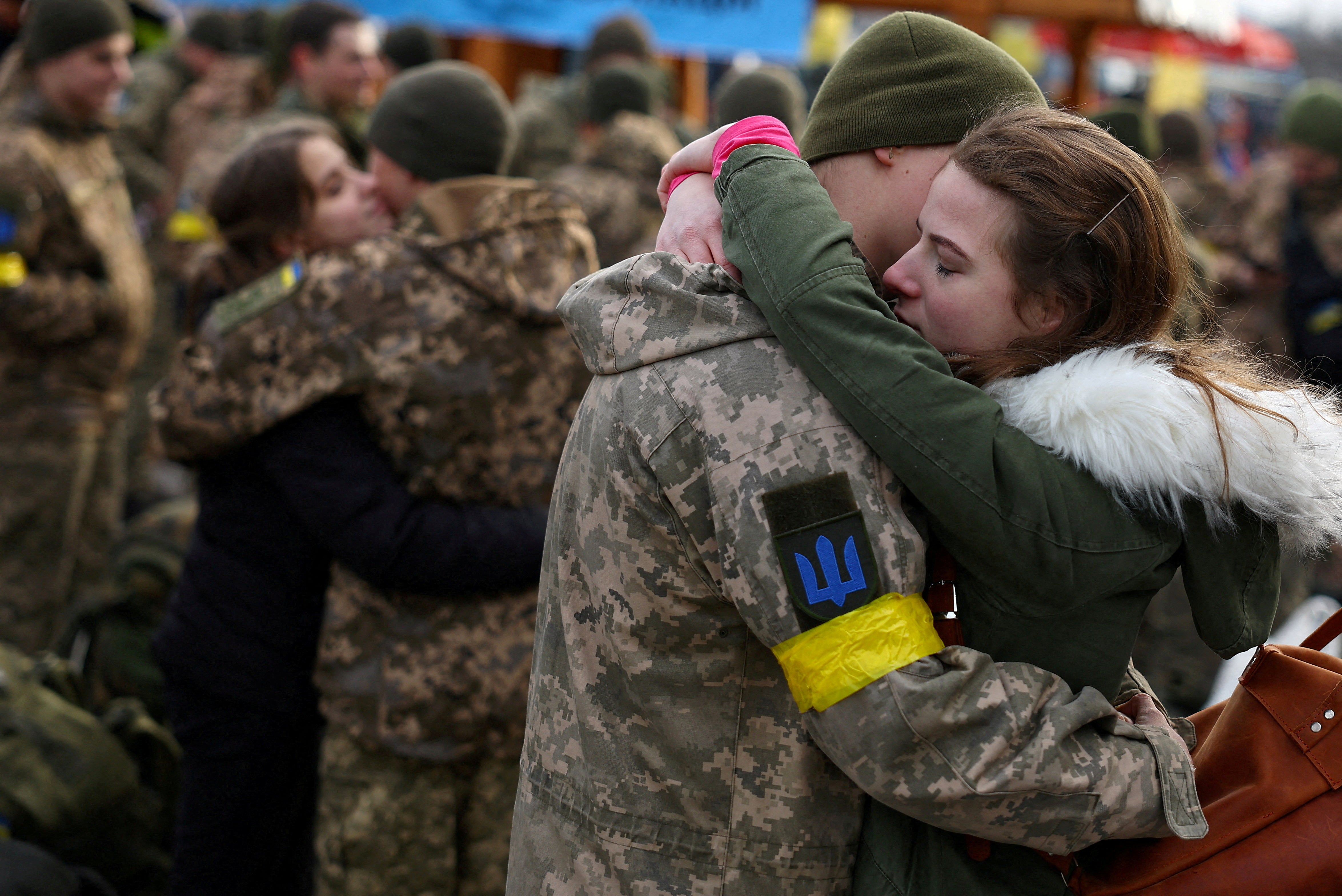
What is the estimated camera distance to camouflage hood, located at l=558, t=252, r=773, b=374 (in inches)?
48.0

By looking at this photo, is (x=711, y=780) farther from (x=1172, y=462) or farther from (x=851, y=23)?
(x=851, y=23)

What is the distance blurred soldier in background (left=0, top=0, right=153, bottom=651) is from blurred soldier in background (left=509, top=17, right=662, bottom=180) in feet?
9.38

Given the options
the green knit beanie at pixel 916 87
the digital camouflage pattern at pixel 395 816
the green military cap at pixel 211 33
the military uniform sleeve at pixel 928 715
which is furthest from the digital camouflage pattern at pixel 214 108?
the military uniform sleeve at pixel 928 715

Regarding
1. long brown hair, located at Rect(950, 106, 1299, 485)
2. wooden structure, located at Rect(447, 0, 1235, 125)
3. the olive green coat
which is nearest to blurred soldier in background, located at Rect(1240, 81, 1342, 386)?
wooden structure, located at Rect(447, 0, 1235, 125)

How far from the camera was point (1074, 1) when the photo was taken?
7828 millimetres

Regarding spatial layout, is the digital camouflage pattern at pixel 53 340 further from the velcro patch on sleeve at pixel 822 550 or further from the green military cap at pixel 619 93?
the velcro patch on sleeve at pixel 822 550

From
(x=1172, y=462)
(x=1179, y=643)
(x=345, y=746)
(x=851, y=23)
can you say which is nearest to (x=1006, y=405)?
(x=1172, y=462)

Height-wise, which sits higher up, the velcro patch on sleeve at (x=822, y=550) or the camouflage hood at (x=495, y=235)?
the velcro patch on sleeve at (x=822, y=550)

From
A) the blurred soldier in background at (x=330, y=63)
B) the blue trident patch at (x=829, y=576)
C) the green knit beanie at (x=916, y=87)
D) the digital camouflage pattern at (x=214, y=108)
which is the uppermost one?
the green knit beanie at (x=916, y=87)

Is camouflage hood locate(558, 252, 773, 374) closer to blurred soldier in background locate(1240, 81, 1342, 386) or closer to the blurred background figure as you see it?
blurred soldier in background locate(1240, 81, 1342, 386)

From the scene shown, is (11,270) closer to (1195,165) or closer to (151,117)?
(151,117)

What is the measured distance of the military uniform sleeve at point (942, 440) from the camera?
44.8 inches

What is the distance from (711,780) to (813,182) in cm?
68

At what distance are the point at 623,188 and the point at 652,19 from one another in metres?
2.22
